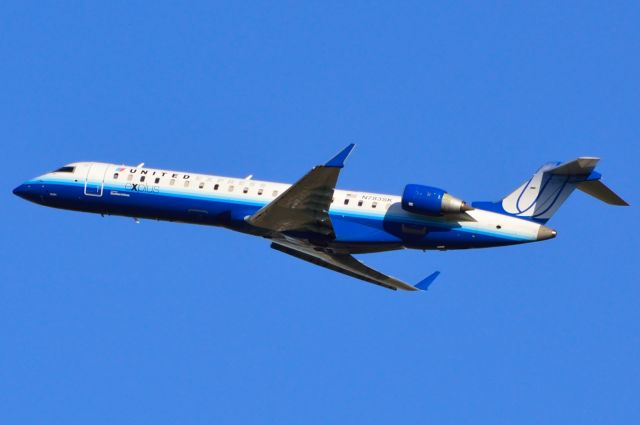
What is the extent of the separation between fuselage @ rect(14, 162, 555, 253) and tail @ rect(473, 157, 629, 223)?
58cm

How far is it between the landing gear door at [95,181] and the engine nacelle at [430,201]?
40.3ft

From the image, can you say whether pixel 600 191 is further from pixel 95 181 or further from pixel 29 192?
pixel 29 192

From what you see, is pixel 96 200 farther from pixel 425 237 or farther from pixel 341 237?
pixel 425 237

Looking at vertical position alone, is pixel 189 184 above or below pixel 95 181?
below

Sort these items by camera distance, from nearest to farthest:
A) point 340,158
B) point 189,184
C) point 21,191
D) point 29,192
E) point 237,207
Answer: point 340,158 < point 237,207 < point 189,184 < point 29,192 < point 21,191

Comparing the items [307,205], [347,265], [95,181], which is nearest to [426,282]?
[347,265]

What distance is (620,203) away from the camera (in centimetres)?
3831

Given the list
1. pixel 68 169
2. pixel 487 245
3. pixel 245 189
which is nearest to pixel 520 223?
pixel 487 245

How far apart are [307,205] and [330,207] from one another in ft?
7.94

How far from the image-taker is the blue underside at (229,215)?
38.8 meters

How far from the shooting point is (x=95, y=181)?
4284 centimetres

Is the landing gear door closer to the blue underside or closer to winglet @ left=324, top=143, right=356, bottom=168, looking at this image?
the blue underside

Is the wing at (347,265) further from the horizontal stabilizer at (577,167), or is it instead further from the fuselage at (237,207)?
the horizontal stabilizer at (577,167)

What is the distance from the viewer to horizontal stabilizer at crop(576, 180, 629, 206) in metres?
38.2
